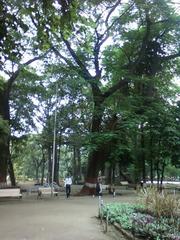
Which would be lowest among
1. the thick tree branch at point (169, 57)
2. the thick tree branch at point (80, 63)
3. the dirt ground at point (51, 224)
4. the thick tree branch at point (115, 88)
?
the dirt ground at point (51, 224)

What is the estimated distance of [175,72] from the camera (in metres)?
38.1

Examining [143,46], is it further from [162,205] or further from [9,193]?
[162,205]

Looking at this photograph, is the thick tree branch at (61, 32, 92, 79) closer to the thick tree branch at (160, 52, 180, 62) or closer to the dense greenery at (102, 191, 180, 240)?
the thick tree branch at (160, 52, 180, 62)

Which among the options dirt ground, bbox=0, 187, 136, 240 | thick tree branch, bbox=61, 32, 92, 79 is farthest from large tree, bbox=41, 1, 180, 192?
dirt ground, bbox=0, 187, 136, 240

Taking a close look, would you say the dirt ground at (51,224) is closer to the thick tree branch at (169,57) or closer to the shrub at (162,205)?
the shrub at (162,205)

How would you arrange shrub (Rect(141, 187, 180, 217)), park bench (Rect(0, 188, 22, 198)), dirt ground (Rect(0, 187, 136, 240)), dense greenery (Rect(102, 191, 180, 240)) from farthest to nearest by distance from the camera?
park bench (Rect(0, 188, 22, 198)) < shrub (Rect(141, 187, 180, 217)) < dirt ground (Rect(0, 187, 136, 240)) < dense greenery (Rect(102, 191, 180, 240))

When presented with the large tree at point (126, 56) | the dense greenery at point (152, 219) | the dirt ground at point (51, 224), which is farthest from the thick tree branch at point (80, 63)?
the dense greenery at point (152, 219)

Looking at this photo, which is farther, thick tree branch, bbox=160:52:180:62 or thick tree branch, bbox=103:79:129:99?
thick tree branch, bbox=160:52:180:62

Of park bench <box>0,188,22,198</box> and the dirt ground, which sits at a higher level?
park bench <box>0,188,22,198</box>

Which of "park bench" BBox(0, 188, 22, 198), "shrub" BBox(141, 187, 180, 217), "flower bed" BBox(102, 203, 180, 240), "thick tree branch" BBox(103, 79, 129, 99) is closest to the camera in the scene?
"flower bed" BBox(102, 203, 180, 240)

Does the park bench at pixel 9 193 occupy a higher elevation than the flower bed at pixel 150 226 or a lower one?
higher

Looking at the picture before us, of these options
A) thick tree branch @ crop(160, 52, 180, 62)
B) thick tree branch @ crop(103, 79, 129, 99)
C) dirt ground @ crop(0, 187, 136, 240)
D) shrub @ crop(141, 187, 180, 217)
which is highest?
thick tree branch @ crop(160, 52, 180, 62)

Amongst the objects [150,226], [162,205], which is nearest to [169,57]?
[162,205]

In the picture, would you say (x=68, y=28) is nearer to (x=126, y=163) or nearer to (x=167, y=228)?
(x=167, y=228)
